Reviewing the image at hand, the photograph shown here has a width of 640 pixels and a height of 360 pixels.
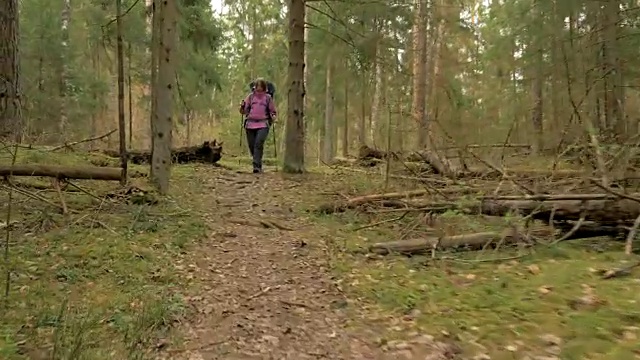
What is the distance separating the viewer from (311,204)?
838cm

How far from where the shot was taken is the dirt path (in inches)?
148

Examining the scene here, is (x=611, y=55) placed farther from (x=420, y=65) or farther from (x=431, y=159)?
(x=431, y=159)

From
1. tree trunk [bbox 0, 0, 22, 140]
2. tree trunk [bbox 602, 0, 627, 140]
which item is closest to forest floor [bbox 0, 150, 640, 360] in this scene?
tree trunk [bbox 0, 0, 22, 140]

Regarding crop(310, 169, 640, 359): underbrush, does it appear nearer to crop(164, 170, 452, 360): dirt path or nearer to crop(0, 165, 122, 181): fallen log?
crop(164, 170, 452, 360): dirt path

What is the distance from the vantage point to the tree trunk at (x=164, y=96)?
7418 mm

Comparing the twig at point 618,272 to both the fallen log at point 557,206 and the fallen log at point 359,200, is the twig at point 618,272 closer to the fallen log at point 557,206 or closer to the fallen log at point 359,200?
the fallen log at point 557,206

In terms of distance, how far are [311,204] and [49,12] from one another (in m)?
15.7

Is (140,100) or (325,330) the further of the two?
(140,100)

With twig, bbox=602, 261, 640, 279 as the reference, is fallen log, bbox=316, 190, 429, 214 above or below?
above

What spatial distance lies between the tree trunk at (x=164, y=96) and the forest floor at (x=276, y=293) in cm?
53

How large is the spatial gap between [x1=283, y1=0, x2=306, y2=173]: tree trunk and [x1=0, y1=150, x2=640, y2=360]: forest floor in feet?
12.5

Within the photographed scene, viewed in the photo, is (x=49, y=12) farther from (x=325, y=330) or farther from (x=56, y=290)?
(x=325, y=330)

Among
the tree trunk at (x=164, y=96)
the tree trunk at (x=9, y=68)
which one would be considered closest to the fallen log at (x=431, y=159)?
the tree trunk at (x=164, y=96)

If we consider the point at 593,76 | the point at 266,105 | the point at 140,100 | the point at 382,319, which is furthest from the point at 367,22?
the point at 140,100
